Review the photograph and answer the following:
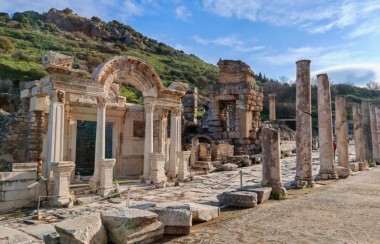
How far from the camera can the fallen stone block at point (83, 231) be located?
4.50 meters

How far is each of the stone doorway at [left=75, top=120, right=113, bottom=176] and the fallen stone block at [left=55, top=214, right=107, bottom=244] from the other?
13.3m

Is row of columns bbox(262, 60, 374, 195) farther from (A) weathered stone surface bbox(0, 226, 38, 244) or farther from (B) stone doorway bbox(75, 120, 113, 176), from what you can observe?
(B) stone doorway bbox(75, 120, 113, 176)

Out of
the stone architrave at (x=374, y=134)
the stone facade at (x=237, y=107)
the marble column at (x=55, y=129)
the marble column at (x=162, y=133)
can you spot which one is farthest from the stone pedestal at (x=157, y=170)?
the stone architrave at (x=374, y=134)

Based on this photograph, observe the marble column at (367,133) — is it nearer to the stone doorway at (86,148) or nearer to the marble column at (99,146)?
the stone doorway at (86,148)

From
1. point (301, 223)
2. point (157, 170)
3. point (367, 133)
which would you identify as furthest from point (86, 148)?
point (367, 133)

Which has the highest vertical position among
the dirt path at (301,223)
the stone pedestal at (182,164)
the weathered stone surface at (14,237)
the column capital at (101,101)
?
the column capital at (101,101)

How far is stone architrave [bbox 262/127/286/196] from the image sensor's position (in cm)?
945

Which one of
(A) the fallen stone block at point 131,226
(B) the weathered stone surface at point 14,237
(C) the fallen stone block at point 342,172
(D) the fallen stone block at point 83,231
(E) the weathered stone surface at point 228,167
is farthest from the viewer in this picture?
(E) the weathered stone surface at point 228,167

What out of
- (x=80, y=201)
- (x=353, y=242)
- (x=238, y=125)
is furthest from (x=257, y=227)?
(x=238, y=125)

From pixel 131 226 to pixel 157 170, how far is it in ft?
24.1

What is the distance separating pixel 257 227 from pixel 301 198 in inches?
146

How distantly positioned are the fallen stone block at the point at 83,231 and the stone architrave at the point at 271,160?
230 inches

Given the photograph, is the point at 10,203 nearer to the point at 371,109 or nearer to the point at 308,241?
the point at 308,241

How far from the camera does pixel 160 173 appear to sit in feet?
40.9
